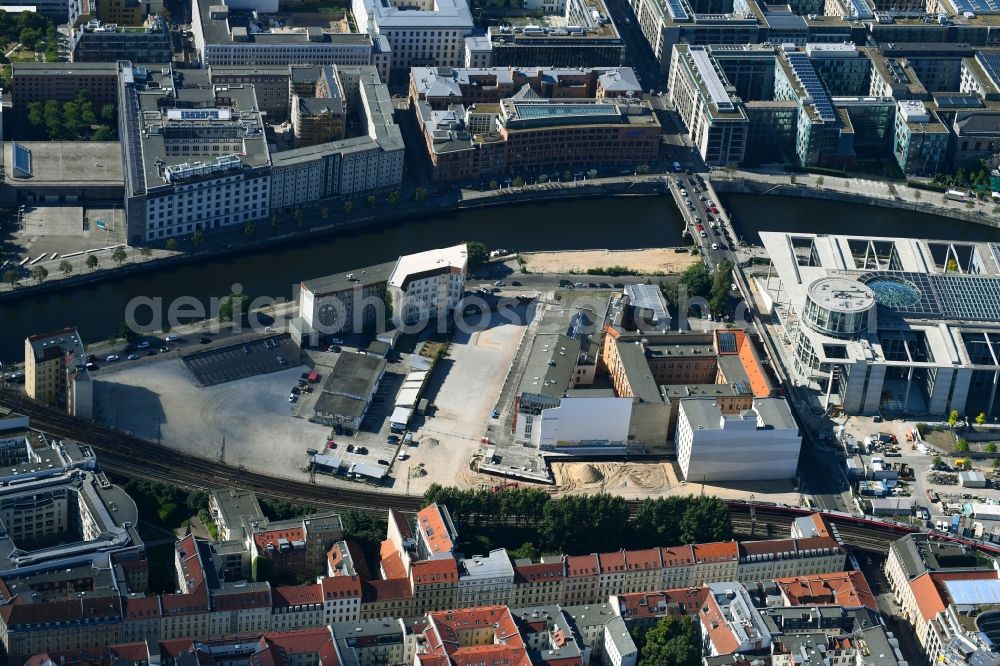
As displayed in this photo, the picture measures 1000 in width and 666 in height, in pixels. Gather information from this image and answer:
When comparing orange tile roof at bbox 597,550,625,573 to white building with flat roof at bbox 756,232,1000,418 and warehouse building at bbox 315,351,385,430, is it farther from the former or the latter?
white building with flat roof at bbox 756,232,1000,418

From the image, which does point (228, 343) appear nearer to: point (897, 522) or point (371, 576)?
point (371, 576)

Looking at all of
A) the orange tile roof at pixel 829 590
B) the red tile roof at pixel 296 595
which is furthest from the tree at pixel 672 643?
the red tile roof at pixel 296 595

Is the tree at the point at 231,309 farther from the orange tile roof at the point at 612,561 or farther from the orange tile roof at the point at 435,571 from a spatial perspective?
the orange tile roof at the point at 612,561

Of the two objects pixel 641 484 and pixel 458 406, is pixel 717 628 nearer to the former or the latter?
pixel 641 484

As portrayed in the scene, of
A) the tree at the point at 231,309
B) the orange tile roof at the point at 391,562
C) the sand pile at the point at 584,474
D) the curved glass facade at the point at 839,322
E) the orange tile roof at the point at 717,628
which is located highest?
the curved glass facade at the point at 839,322

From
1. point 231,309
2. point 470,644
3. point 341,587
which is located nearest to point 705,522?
point 470,644

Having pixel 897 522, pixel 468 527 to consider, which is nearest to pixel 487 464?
pixel 468 527

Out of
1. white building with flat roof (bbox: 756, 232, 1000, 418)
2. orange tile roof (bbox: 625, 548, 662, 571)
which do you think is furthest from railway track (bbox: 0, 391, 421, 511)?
white building with flat roof (bbox: 756, 232, 1000, 418)

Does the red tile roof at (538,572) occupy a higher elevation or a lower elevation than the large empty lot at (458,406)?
lower
